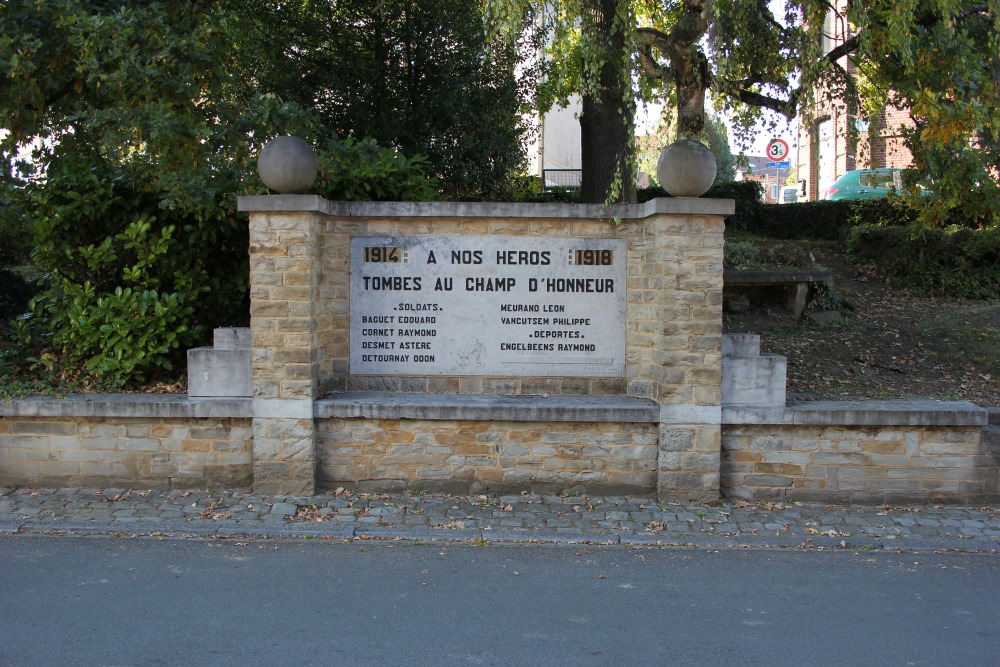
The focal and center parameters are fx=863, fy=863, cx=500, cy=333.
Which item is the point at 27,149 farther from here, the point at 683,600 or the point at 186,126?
the point at 683,600

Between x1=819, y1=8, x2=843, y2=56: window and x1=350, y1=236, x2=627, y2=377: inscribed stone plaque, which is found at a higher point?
x1=819, y1=8, x2=843, y2=56: window

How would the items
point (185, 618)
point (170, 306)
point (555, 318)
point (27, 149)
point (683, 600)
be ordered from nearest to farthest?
point (185, 618) → point (683, 600) → point (555, 318) → point (170, 306) → point (27, 149)

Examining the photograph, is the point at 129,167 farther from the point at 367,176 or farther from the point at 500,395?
the point at 500,395

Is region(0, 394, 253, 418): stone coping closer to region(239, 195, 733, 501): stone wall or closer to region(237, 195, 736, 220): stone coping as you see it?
region(239, 195, 733, 501): stone wall

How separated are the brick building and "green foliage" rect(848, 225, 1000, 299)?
1455 mm

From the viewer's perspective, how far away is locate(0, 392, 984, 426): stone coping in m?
6.60

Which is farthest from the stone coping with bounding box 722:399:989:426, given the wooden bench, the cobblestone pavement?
the wooden bench

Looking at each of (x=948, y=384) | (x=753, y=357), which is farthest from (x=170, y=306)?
(x=948, y=384)

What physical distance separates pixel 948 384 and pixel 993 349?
138cm

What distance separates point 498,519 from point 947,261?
936 cm

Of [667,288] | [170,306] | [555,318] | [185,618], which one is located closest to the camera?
[185,618]

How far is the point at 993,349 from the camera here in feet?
31.9

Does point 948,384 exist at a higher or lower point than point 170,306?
lower

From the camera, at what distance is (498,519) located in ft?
20.6
